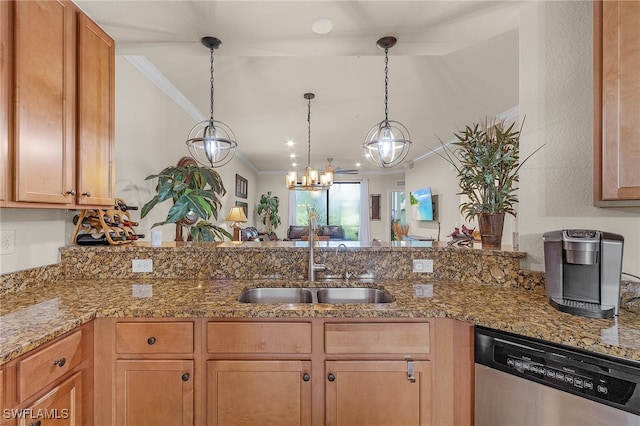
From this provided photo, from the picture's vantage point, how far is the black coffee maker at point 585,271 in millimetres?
1249

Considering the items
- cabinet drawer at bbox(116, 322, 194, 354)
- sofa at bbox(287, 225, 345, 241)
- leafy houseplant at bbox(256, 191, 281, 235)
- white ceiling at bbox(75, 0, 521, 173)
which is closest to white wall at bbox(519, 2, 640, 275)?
white ceiling at bbox(75, 0, 521, 173)

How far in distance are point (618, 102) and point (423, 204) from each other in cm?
572

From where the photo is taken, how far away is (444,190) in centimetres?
607

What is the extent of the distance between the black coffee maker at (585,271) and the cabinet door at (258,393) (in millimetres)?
1195

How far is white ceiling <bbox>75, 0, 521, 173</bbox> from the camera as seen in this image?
1.74m

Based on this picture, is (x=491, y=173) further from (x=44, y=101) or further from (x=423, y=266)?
(x=44, y=101)

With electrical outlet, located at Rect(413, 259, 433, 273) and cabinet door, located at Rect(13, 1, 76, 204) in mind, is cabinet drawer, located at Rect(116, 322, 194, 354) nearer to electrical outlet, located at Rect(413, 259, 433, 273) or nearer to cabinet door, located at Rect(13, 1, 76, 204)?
cabinet door, located at Rect(13, 1, 76, 204)

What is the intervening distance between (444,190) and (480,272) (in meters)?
4.61

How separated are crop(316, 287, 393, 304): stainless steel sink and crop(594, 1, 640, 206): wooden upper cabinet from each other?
1.16 m

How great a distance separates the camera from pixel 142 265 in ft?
6.28

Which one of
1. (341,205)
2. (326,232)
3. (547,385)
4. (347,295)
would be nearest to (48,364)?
(347,295)

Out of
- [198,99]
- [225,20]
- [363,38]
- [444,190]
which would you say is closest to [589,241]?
[363,38]

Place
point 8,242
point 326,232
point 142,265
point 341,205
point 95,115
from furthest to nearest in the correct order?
point 341,205
point 326,232
point 142,265
point 95,115
point 8,242

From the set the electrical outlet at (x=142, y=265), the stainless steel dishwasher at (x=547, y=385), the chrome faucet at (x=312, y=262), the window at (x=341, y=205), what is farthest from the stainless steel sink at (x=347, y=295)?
the window at (x=341, y=205)
